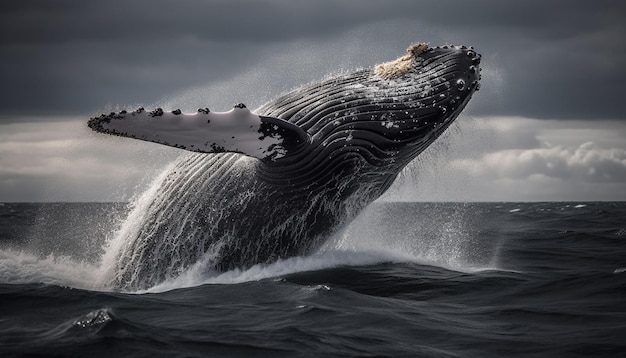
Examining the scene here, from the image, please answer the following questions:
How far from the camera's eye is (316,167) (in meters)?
9.05

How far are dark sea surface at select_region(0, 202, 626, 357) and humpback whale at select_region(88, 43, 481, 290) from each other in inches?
15.7

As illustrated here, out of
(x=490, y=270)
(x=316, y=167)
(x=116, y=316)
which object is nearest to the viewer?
(x=116, y=316)

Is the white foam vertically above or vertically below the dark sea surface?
above

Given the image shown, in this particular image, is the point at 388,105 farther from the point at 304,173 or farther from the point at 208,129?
the point at 208,129

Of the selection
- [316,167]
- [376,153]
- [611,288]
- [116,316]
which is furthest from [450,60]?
[116,316]

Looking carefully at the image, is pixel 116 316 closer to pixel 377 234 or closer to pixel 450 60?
pixel 450 60

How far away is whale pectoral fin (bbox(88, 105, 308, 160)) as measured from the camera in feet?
25.7

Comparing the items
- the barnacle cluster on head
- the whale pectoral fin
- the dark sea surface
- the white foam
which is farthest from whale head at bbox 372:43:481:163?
the white foam

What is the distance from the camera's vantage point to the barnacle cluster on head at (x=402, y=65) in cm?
956

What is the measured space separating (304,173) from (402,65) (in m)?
1.89

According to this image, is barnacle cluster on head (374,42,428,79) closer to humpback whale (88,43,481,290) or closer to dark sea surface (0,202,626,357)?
humpback whale (88,43,481,290)

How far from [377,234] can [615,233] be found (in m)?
9.72

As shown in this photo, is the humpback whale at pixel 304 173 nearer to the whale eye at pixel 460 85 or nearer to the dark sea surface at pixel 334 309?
the whale eye at pixel 460 85

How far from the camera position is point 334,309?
790 cm
